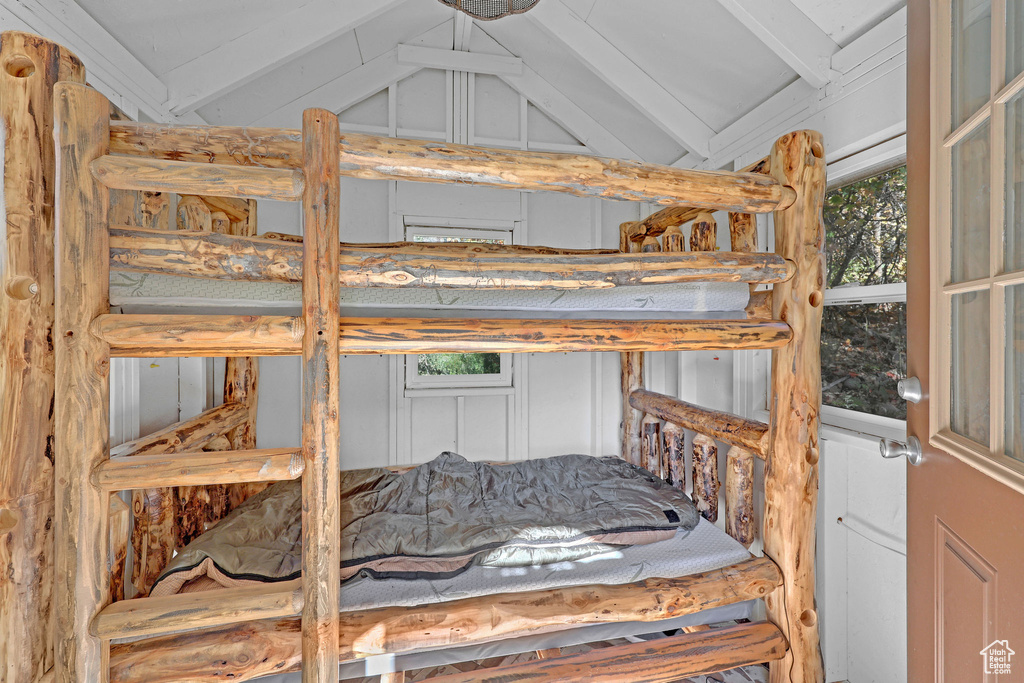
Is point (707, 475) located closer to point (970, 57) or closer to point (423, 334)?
point (423, 334)

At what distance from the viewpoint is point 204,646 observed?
1.28m

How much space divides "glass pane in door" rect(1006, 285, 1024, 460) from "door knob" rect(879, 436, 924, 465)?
27 cm

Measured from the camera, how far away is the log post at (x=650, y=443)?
8.90 feet

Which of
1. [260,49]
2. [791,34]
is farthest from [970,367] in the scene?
[260,49]

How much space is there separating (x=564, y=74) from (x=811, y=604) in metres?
3.41

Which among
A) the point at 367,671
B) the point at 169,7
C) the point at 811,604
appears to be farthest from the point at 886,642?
the point at 169,7

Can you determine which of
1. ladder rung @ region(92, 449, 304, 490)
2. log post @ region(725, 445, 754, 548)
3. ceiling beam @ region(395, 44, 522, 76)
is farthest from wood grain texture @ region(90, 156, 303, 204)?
ceiling beam @ region(395, 44, 522, 76)

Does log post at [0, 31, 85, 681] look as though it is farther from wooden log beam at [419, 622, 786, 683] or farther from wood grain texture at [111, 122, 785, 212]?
wooden log beam at [419, 622, 786, 683]

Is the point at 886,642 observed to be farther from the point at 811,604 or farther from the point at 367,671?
the point at 367,671

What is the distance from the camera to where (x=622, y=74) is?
9.33 feet

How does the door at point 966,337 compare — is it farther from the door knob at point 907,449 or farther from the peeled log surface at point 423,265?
the peeled log surface at point 423,265

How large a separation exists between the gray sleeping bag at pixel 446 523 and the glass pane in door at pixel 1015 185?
1356 mm

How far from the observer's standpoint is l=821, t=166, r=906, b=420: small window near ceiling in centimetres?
188

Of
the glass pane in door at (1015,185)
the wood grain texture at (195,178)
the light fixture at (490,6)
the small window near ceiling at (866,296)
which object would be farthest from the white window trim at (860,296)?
the wood grain texture at (195,178)
